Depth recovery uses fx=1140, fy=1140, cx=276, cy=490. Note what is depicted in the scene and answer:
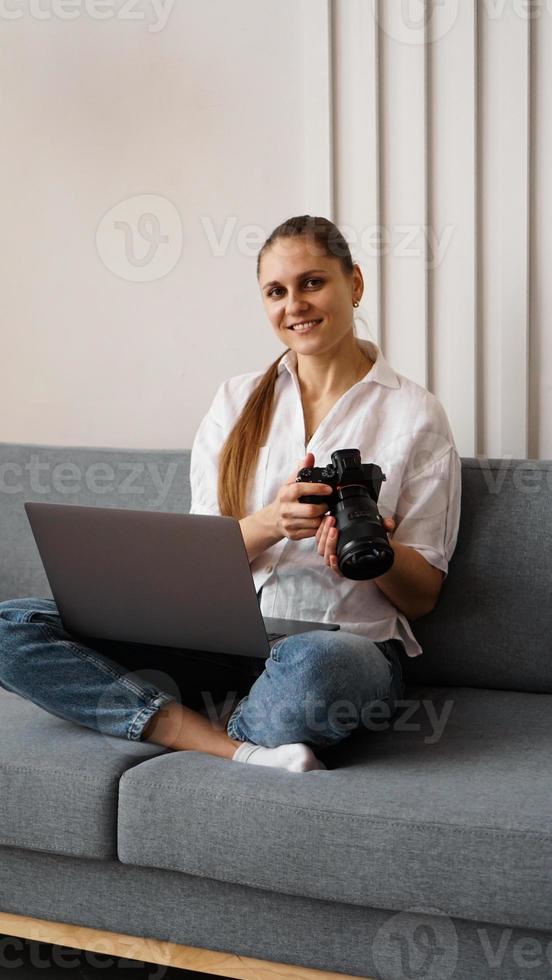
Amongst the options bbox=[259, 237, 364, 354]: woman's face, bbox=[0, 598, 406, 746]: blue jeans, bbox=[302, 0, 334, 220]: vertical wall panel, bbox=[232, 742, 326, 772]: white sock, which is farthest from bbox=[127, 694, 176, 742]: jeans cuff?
bbox=[302, 0, 334, 220]: vertical wall panel

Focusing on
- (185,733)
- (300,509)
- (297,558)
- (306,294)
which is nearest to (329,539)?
(300,509)

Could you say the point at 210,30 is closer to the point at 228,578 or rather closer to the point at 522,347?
the point at 522,347

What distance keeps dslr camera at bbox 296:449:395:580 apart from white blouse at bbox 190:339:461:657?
0.20 m

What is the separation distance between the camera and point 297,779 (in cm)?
150

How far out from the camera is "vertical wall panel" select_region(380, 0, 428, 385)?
2221 millimetres

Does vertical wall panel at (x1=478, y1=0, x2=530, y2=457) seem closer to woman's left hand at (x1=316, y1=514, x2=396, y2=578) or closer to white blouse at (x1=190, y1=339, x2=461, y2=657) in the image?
white blouse at (x1=190, y1=339, x2=461, y2=657)

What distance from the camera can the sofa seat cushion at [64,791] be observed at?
155 cm

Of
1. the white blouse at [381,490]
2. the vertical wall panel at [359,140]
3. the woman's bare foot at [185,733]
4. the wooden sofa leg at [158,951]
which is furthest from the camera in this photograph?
the vertical wall panel at [359,140]

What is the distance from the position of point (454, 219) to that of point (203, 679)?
41.0 inches

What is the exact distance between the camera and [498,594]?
1.92m

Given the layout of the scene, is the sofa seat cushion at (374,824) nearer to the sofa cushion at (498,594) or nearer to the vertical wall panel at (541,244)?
the sofa cushion at (498,594)

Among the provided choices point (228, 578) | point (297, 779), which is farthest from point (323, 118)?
point (297, 779)

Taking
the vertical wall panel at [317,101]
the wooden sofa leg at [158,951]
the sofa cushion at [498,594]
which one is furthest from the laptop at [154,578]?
the vertical wall panel at [317,101]

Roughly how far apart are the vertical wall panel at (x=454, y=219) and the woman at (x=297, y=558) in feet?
1.06
